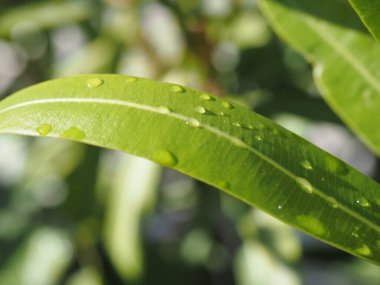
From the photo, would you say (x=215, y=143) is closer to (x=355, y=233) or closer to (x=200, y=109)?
(x=200, y=109)

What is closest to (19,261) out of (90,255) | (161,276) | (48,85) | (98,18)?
(90,255)

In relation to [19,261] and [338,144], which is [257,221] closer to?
[19,261]

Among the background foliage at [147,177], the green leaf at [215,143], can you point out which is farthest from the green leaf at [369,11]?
the background foliage at [147,177]

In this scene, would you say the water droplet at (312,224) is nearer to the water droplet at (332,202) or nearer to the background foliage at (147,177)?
the water droplet at (332,202)

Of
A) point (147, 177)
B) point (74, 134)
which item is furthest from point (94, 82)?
point (147, 177)

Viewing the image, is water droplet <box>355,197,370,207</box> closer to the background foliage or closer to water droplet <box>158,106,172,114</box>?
water droplet <box>158,106,172,114</box>

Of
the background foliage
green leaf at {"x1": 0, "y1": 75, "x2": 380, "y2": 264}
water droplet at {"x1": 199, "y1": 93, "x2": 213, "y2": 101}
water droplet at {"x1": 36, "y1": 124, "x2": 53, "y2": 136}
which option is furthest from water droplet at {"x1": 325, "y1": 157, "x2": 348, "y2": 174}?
the background foliage
